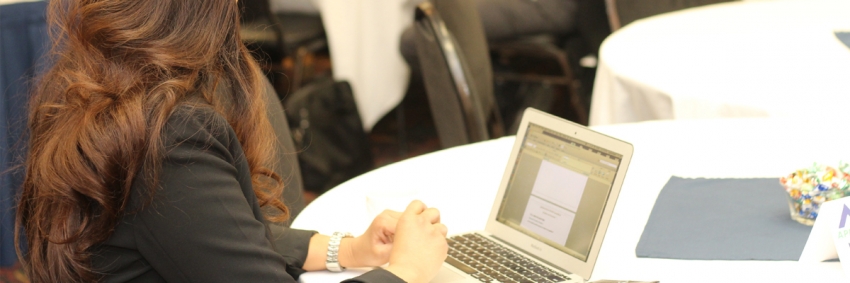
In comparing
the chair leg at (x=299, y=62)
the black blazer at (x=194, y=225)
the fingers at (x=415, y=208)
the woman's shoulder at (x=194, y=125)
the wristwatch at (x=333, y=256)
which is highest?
the woman's shoulder at (x=194, y=125)

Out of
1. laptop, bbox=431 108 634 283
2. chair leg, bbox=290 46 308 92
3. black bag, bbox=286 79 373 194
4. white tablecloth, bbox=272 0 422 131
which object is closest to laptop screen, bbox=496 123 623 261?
laptop, bbox=431 108 634 283

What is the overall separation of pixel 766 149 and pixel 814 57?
0.69m

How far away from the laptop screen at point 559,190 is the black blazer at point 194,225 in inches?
8.1

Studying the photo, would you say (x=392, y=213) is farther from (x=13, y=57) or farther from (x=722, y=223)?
(x=13, y=57)

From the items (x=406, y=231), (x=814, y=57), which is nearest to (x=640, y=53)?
(x=814, y=57)

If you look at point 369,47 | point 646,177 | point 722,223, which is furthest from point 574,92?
point 722,223

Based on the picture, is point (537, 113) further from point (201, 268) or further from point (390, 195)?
point (201, 268)

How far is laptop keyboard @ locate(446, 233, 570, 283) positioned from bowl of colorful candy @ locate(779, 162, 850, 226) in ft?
1.06

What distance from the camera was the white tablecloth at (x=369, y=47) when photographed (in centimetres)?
290

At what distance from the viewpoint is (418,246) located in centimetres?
88

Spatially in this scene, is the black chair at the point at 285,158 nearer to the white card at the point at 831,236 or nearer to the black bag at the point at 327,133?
the white card at the point at 831,236

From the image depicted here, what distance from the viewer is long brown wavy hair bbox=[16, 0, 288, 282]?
81 cm

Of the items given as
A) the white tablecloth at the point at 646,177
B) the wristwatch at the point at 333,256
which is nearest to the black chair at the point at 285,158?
the white tablecloth at the point at 646,177

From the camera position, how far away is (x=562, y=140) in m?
0.97
